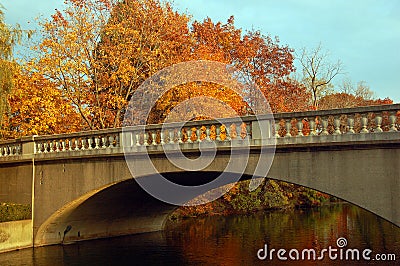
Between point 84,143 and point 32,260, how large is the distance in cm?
404

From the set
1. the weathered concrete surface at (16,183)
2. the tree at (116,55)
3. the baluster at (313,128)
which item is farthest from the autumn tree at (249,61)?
the baluster at (313,128)

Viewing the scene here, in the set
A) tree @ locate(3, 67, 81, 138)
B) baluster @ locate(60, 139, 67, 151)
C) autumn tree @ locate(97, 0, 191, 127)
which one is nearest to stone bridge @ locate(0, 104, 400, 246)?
baluster @ locate(60, 139, 67, 151)

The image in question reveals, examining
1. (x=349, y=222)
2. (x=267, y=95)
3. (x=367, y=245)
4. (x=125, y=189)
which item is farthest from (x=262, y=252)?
(x=267, y=95)

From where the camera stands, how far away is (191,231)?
22984 mm

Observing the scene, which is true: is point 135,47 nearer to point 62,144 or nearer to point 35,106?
point 35,106

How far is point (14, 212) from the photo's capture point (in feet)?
56.4

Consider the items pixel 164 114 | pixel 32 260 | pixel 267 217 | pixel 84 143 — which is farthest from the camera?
pixel 267 217

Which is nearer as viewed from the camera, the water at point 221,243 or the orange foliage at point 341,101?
the water at point 221,243

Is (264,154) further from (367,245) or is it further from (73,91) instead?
(73,91)

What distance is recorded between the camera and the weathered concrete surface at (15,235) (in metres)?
16.6

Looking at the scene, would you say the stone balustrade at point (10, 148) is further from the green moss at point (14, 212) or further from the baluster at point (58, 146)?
the green moss at point (14, 212)

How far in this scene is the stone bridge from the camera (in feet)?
34.7

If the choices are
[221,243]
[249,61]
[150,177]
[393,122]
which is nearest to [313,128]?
[393,122]

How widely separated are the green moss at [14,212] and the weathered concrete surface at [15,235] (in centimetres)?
17
